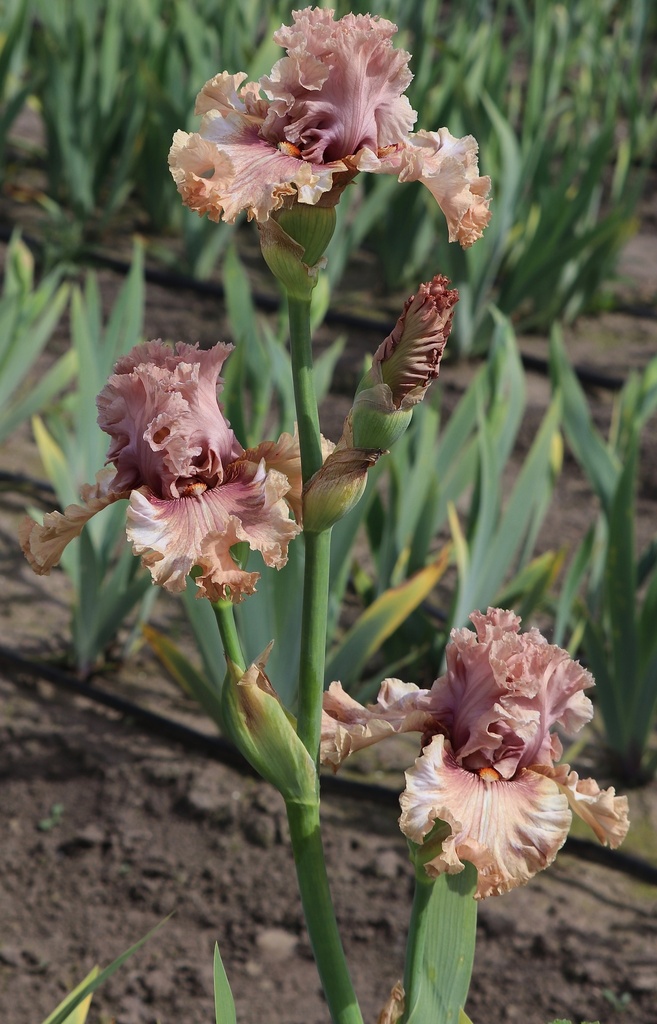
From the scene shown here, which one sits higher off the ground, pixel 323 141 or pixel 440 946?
pixel 323 141

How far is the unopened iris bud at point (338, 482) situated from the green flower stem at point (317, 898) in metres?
0.21

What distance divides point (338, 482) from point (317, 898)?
30cm

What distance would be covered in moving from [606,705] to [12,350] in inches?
52.6

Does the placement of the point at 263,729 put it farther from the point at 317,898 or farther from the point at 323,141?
the point at 323,141

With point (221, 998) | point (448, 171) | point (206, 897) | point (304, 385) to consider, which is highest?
point (448, 171)

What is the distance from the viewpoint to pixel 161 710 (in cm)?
179

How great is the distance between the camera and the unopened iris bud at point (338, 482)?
26.0 inches

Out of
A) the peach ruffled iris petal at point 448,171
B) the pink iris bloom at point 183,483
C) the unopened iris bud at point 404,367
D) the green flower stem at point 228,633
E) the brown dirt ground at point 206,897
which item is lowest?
the brown dirt ground at point 206,897

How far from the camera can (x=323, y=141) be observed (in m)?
0.63

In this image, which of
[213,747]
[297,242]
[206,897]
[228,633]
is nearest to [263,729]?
[228,633]

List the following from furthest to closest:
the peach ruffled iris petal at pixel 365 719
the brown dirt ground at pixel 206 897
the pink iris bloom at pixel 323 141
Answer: the brown dirt ground at pixel 206 897 → the peach ruffled iris petal at pixel 365 719 → the pink iris bloom at pixel 323 141

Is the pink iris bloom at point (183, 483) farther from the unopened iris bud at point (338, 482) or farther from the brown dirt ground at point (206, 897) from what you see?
the brown dirt ground at point (206, 897)

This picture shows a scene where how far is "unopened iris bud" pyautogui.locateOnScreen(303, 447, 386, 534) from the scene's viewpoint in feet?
2.16

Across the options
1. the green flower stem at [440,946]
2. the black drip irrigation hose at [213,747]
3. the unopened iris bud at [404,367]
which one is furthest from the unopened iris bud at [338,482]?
the black drip irrigation hose at [213,747]
